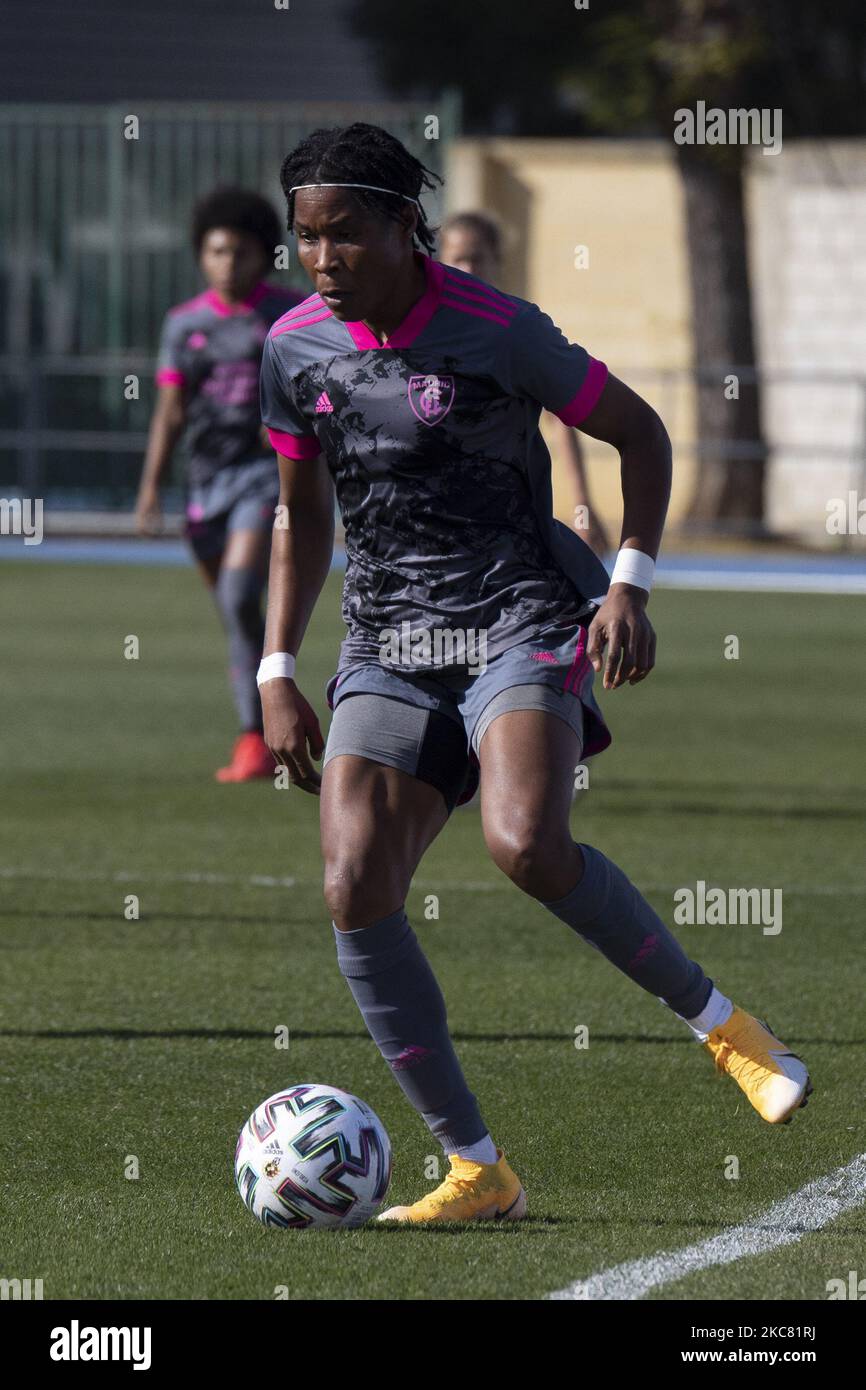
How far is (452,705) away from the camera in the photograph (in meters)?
4.82

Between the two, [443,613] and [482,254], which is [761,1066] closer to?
[443,613]

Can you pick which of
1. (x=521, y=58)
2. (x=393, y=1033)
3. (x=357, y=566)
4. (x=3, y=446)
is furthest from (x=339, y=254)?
(x=521, y=58)

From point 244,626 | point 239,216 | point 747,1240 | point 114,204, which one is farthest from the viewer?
point 114,204

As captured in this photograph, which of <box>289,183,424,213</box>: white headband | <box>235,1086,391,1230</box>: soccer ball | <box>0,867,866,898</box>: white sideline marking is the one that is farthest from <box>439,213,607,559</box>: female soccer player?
<box>235,1086,391,1230</box>: soccer ball

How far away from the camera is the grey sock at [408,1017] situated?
4676 millimetres

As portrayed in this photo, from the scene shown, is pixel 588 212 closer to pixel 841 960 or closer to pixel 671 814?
pixel 671 814

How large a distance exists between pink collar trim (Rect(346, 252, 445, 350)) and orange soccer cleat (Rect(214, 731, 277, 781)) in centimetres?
618

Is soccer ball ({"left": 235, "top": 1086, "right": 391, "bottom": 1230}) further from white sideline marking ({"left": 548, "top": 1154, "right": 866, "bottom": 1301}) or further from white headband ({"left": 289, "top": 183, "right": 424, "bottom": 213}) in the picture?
white headband ({"left": 289, "top": 183, "right": 424, "bottom": 213})

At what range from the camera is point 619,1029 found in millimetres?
6469

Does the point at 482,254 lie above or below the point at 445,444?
above

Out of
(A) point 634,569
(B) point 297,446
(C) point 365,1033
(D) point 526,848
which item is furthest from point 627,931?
(C) point 365,1033

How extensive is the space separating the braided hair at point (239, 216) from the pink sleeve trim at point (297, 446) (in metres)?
5.60

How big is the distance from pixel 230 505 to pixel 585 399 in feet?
20.6
